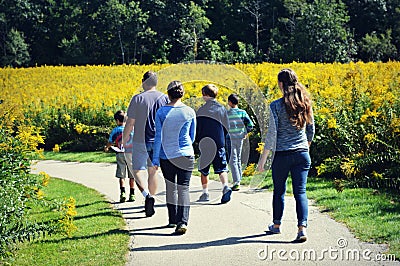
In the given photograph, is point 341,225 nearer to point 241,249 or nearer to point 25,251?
point 241,249

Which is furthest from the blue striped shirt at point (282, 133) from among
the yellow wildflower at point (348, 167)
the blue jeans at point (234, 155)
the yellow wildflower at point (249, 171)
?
the yellow wildflower at point (249, 171)

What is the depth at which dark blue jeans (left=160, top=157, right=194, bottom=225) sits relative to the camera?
714cm

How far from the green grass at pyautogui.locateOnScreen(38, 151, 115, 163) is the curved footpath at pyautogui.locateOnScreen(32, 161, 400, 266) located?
5.25 meters

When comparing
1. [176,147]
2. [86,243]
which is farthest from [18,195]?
[176,147]

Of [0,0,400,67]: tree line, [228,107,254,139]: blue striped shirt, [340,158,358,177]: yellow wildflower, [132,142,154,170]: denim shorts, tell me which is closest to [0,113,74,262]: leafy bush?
[132,142,154,170]: denim shorts

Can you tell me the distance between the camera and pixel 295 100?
6469 mm

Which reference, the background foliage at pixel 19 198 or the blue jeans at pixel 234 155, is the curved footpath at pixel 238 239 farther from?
the background foliage at pixel 19 198

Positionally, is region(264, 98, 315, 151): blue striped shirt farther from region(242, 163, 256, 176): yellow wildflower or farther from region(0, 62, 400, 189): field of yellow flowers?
region(242, 163, 256, 176): yellow wildflower

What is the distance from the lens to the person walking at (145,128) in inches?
314

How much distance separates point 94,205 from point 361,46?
34148mm

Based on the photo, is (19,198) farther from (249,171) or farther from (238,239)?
(249,171)

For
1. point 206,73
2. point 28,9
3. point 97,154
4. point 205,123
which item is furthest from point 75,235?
point 28,9

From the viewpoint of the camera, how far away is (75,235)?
726cm

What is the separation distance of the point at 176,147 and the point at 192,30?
1334 inches
